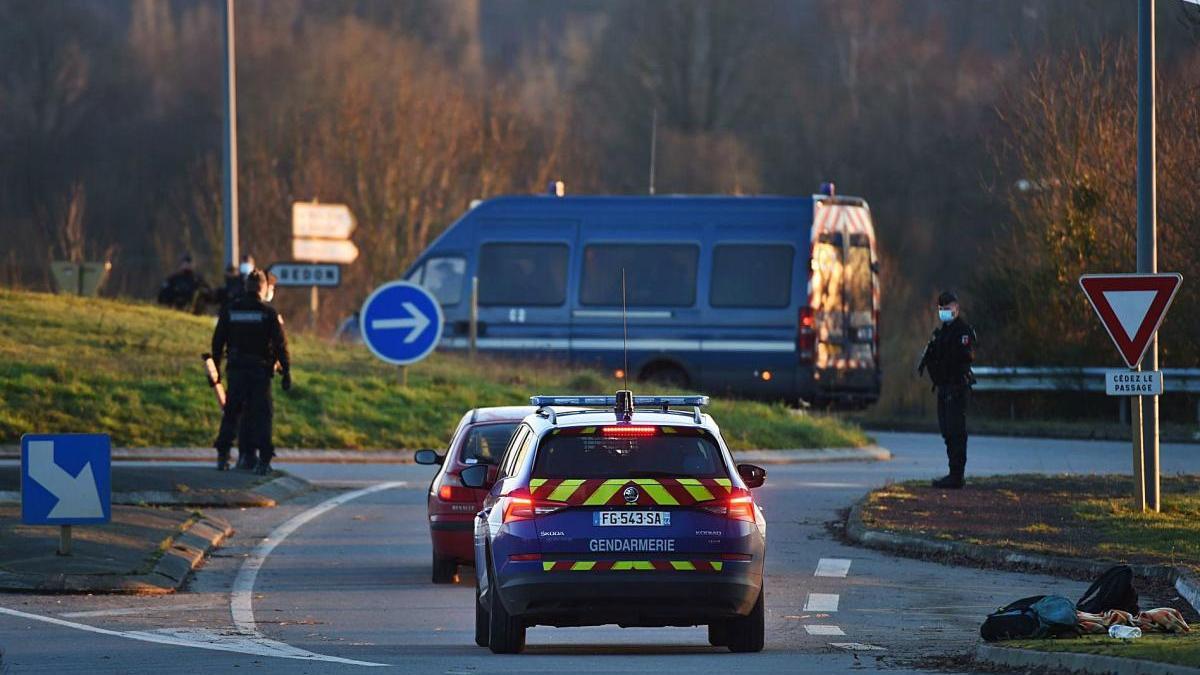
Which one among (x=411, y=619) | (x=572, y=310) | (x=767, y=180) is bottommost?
(x=411, y=619)

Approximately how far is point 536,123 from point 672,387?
137ft

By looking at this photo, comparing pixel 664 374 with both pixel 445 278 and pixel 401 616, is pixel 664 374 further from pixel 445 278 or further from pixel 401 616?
pixel 401 616

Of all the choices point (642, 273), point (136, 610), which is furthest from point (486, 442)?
point (642, 273)

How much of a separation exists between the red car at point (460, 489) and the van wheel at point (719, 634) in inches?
113

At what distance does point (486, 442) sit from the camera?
15.5m

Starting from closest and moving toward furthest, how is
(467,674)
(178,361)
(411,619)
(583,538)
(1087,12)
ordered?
(467,674)
(583,538)
(411,619)
(178,361)
(1087,12)

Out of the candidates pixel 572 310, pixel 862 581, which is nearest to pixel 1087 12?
pixel 572 310

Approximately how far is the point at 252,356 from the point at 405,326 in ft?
17.6

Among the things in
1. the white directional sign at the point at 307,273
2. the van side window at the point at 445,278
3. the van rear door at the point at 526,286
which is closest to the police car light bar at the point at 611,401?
the white directional sign at the point at 307,273

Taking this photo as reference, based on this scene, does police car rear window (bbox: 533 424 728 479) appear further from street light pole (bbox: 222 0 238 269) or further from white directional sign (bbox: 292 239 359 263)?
white directional sign (bbox: 292 239 359 263)

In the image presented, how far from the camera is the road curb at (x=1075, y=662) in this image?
372 inches

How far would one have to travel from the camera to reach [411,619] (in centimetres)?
1345

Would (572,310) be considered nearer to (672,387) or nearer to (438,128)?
(672,387)

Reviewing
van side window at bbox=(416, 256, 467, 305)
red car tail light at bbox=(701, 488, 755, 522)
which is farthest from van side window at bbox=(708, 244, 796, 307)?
red car tail light at bbox=(701, 488, 755, 522)
